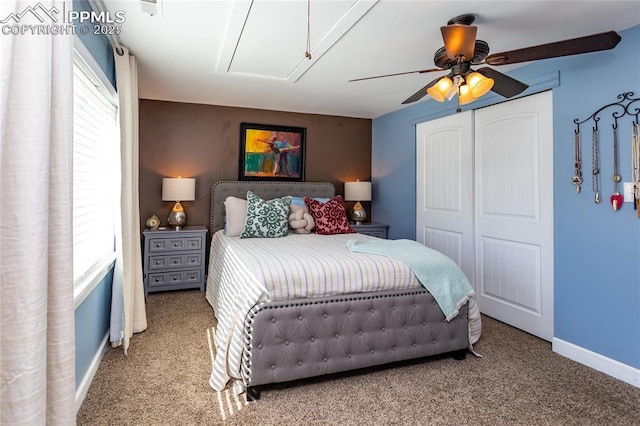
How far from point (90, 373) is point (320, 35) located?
2.64 metres

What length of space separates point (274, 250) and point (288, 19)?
164 cm

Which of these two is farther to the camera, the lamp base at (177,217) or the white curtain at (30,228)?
the lamp base at (177,217)

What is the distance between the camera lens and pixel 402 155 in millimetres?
4617

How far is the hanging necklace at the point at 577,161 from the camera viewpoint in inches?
99.2

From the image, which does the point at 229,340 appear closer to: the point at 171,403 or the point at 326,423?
the point at 171,403

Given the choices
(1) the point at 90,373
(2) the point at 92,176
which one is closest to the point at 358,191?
(2) the point at 92,176

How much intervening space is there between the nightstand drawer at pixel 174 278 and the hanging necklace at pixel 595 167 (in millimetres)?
3780

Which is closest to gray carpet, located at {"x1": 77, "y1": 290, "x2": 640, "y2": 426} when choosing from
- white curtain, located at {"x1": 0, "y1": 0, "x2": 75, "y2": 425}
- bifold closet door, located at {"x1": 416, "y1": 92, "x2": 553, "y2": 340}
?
bifold closet door, located at {"x1": 416, "y1": 92, "x2": 553, "y2": 340}

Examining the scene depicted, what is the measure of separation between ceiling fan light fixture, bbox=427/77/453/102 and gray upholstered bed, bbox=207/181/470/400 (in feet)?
4.18

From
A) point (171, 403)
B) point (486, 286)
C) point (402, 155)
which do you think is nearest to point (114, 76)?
point (171, 403)

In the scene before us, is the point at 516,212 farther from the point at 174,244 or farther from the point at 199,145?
the point at 199,145

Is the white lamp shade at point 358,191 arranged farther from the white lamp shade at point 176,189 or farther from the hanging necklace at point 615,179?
the hanging necklace at point 615,179

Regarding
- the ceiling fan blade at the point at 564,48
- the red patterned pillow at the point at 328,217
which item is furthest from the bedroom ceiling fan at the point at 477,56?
the red patterned pillow at the point at 328,217

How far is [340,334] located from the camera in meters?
2.17
